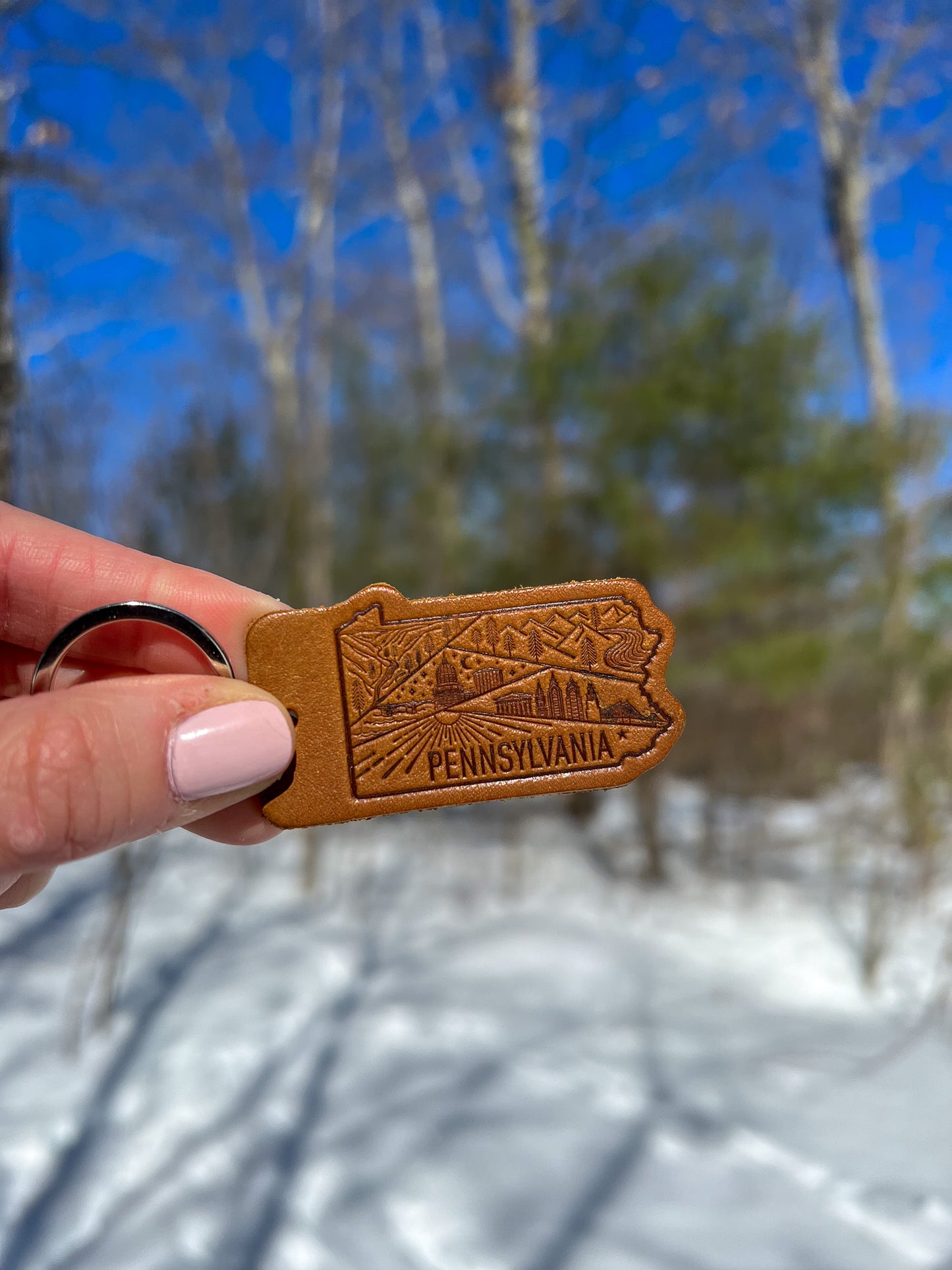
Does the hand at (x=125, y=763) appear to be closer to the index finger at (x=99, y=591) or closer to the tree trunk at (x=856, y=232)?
the index finger at (x=99, y=591)

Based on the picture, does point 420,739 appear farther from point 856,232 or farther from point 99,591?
point 856,232

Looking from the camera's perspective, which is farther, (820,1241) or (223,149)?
(223,149)

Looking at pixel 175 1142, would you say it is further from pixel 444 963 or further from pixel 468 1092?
pixel 444 963

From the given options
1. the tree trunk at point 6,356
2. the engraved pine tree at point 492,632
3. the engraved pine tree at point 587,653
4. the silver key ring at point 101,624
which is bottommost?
the engraved pine tree at point 587,653

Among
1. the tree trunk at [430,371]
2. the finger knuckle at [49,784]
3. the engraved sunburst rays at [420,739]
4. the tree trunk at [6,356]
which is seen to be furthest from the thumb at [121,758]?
the tree trunk at [430,371]

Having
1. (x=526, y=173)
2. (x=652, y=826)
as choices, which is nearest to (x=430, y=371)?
(x=526, y=173)

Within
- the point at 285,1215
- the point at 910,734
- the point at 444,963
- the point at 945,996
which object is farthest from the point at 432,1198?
the point at 910,734
